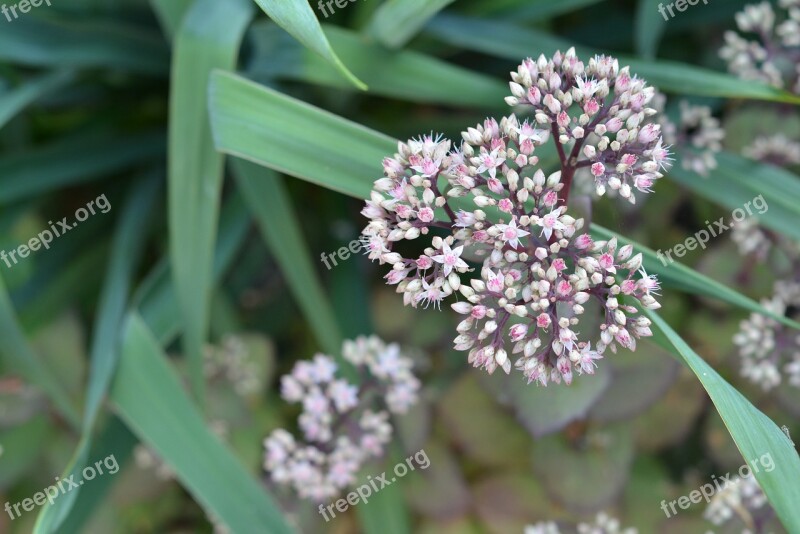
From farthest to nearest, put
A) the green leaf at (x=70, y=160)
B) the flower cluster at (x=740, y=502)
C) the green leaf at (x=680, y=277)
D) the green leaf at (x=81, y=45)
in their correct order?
1. the green leaf at (x=70, y=160)
2. the green leaf at (x=81, y=45)
3. the flower cluster at (x=740, y=502)
4. the green leaf at (x=680, y=277)

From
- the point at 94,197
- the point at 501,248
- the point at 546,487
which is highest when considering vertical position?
the point at 501,248

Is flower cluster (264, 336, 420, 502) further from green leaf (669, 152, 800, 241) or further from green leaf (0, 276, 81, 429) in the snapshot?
green leaf (669, 152, 800, 241)

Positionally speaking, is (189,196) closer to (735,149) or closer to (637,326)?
(637,326)

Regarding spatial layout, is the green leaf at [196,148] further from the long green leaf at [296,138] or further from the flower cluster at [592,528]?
the flower cluster at [592,528]

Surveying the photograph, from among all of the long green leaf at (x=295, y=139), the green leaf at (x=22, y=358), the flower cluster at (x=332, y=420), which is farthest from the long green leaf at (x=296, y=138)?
the green leaf at (x=22, y=358)

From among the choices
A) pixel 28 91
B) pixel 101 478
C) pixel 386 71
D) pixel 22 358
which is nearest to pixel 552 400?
pixel 386 71

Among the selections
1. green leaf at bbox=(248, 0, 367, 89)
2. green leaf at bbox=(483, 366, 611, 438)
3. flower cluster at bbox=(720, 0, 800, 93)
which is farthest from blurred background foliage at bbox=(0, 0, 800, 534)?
green leaf at bbox=(248, 0, 367, 89)

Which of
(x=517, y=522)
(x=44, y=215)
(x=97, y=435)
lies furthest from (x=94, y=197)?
(x=517, y=522)
